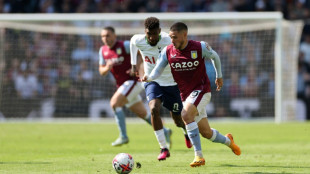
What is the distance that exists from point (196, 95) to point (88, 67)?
1390 centimetres

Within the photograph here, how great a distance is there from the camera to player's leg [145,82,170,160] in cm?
1016

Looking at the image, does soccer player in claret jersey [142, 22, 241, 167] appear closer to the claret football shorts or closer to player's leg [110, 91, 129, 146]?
the claret football shorts

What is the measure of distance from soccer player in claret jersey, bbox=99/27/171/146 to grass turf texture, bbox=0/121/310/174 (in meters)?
0.72

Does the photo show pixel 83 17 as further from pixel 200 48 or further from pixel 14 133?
pixel 200 48

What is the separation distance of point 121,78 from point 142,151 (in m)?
2.20

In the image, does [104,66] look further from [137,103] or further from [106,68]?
[137,103]

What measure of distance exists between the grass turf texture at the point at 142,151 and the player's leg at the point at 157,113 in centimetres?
25

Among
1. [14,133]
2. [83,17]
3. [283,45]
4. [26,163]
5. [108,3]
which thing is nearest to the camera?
[26,163]

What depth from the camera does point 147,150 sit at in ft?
40.6

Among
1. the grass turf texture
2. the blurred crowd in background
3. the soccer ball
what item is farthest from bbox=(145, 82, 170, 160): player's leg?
the blurred crowd in background

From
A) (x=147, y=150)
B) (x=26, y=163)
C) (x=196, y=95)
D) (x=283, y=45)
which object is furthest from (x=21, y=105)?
(x=196, y=95)

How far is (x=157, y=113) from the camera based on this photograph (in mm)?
10422

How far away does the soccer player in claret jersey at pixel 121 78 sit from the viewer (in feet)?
44.3

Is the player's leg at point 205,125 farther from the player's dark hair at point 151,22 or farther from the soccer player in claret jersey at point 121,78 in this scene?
the soccer player in claret jersey at point 121,78
